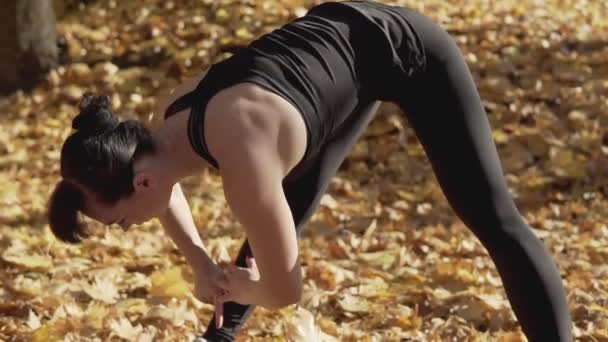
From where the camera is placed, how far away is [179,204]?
268 centimetres

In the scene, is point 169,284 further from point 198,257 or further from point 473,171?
point 473,171

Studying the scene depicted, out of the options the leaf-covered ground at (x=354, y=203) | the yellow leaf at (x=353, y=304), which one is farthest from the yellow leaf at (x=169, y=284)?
the yellow leaf at (x=353, y=304)

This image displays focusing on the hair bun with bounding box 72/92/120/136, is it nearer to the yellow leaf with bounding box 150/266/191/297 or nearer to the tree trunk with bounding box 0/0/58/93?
the yellow leaf with bounding box 150/266/191/297

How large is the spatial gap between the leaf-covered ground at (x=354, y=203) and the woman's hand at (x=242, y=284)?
2.26ft

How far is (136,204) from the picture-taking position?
222 cm

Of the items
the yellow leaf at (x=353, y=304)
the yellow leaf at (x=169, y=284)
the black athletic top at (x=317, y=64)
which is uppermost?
the black athletic top at (x=317, y=64)

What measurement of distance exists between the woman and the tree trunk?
4.07m

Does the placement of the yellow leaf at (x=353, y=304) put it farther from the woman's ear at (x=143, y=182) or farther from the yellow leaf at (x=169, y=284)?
the woman's ear at (x=143, y=182)

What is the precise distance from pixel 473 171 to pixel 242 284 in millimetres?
638

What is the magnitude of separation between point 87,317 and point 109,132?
1335 millimetres

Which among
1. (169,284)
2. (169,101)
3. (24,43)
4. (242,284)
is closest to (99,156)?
(169,101)

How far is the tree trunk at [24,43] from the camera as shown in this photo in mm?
6336

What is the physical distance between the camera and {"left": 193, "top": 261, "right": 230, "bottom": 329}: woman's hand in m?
2.55

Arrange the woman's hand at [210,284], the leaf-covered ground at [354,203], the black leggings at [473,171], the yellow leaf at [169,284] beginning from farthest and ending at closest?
1. the yellow leaf at [169,284]
2. the leaf-covered ground at [354,203]
3. the woman's hand at [210,284]
4. the black leggings at [473,171]
